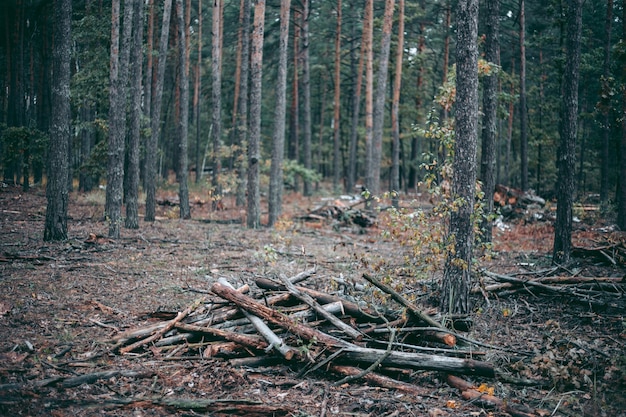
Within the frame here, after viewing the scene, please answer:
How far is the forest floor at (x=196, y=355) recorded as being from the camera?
512 centimetres

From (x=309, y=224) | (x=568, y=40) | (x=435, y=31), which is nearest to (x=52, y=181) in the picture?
(x=309, y=224)

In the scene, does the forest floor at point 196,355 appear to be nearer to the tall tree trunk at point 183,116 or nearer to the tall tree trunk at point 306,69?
the tall tree trunk at point 183,116

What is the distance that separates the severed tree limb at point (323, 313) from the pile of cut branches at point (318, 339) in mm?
13

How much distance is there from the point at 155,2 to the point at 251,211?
11.9m

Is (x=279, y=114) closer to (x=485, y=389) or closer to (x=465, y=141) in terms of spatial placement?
(x=465, y=141)

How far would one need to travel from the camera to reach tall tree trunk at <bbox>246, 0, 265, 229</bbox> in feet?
53.7

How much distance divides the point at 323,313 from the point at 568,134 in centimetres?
778

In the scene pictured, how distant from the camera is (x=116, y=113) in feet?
45.9

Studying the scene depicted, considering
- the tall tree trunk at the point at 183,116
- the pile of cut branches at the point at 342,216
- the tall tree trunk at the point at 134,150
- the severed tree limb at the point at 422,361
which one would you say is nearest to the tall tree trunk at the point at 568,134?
the severed tree limb at the point at 422,361

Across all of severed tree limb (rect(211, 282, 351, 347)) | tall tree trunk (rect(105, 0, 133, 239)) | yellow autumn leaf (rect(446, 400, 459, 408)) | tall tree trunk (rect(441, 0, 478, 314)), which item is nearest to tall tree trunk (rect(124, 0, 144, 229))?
tall tree trunk (rect(105, 0, 133, 239))

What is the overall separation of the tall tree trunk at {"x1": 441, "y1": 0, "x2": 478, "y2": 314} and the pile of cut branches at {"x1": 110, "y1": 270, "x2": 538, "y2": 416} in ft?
4.61

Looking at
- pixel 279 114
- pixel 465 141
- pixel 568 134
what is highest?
pixel 279 114

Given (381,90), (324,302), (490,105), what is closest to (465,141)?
(324,302)

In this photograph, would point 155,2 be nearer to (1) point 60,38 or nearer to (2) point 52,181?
(1) point 60,38
